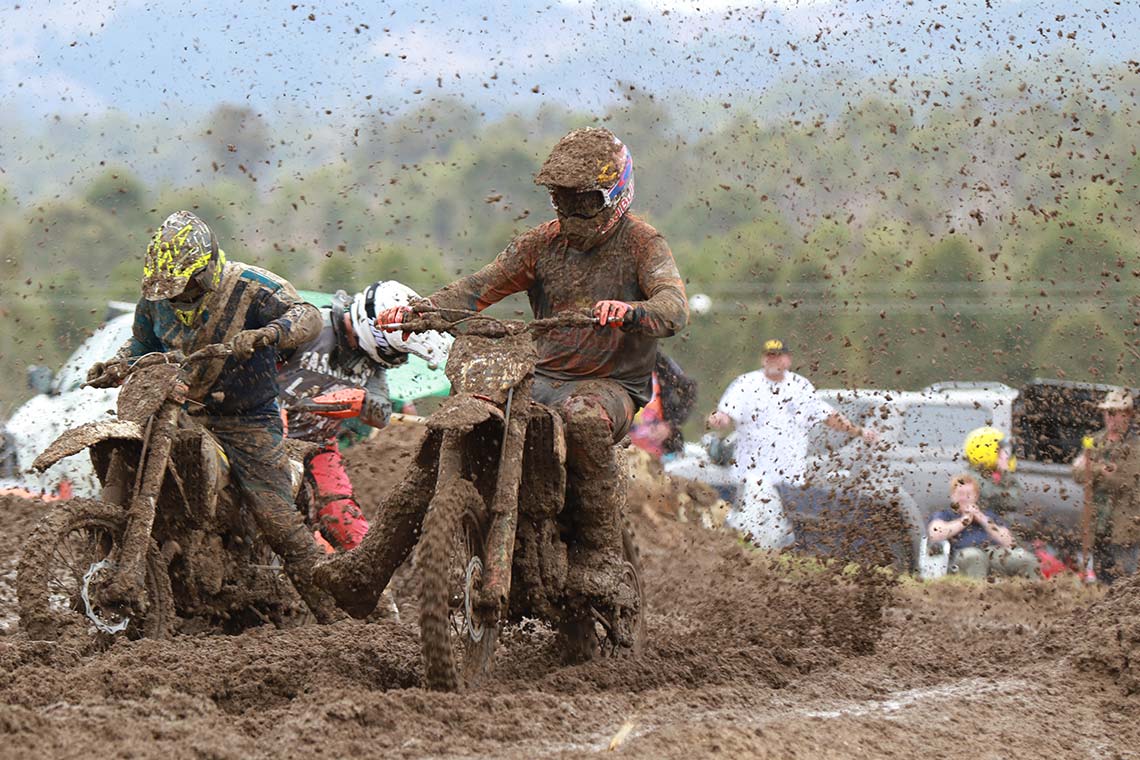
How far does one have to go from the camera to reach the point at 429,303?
6738mm

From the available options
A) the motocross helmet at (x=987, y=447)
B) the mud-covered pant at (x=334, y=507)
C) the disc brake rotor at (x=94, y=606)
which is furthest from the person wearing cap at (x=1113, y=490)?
the disc brake rotor at (x=94, y=606)

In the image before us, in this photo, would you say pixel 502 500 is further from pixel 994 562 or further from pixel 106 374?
pixel 994 562

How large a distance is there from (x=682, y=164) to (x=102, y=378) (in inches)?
312

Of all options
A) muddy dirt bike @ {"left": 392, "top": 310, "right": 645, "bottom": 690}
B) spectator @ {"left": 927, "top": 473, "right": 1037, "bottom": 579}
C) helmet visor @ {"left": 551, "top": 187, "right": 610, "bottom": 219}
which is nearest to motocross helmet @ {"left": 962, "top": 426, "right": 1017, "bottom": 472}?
spectator @ {"left": 927, "top": 473, "right": 1037, "bottom": 579}

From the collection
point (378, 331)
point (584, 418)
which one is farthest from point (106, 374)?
point (584, 418)

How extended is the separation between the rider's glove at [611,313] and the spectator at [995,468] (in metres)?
6.24

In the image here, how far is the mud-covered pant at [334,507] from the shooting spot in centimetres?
877

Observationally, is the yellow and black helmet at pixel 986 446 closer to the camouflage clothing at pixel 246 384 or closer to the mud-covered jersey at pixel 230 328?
the camouflage clothing at pixel 246 384

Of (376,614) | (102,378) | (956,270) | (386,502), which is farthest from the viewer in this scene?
(956,270)

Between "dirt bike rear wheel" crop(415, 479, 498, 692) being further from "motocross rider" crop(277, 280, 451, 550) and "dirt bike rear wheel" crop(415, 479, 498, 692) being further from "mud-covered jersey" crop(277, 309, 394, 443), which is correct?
"mud-covered jersey" crop(277, 309, 394, 443)

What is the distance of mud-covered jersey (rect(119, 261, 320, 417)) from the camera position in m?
7.73

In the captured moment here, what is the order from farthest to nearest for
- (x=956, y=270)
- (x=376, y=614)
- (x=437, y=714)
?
(x=956, y=270)
(x=376, y=614)
(x=437, y=714)

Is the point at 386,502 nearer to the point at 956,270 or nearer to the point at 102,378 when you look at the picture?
the point at 102,378

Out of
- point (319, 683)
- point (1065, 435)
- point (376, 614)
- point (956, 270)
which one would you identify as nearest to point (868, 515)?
point (1065, 435)
